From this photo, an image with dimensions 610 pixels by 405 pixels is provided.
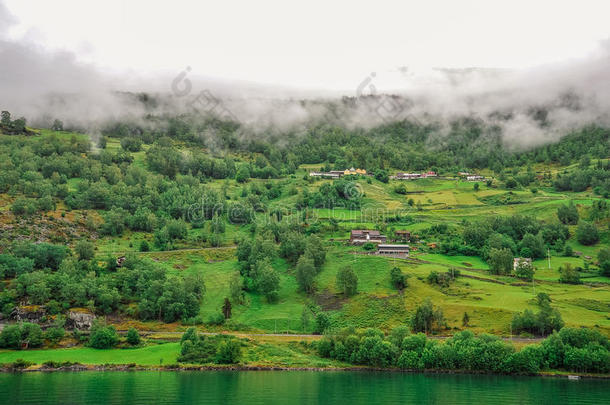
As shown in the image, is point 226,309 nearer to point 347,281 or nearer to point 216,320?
point 216,320

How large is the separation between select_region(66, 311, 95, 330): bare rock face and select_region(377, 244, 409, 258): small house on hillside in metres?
68.0

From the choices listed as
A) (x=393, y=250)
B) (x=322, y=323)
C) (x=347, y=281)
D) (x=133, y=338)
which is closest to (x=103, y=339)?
(x=133, y=338)

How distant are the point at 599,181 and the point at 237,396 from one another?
550ft

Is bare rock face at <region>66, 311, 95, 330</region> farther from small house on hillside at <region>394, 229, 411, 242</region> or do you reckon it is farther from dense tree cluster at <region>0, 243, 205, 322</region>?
small house on hillside at <region>394, 229, 411, 242</region>

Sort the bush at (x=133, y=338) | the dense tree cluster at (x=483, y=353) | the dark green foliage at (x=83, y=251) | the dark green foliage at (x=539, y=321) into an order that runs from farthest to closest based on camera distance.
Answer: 1. the dark green foliage at (x=83, y=251)
2. the bush at (x=133, y=338)
3. the dark green foliage at (x=539, y=321)
4. the dense tree cluster at (x=483, y=353)

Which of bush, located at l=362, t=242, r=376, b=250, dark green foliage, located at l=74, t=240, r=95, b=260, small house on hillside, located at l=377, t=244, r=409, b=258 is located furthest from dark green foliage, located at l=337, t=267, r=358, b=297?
dark green foliage, located at l=74, t=240, r=95, b=260

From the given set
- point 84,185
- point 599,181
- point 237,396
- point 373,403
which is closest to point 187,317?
point 237,396

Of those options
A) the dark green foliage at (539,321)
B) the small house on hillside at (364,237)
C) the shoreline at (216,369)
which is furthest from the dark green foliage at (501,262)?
the shoreline at (216,369)

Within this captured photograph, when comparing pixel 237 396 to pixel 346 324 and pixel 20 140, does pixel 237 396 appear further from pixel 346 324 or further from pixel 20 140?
pixel 20 140

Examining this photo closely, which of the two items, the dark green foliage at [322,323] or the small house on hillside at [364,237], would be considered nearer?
the dark green foliage at [322,323]

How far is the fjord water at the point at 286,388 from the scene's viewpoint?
55469 millimetres

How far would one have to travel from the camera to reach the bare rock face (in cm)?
9875

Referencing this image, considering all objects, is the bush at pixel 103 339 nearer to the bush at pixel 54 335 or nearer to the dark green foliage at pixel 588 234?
the bush at pixel 54 335

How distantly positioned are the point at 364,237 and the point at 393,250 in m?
12.5
